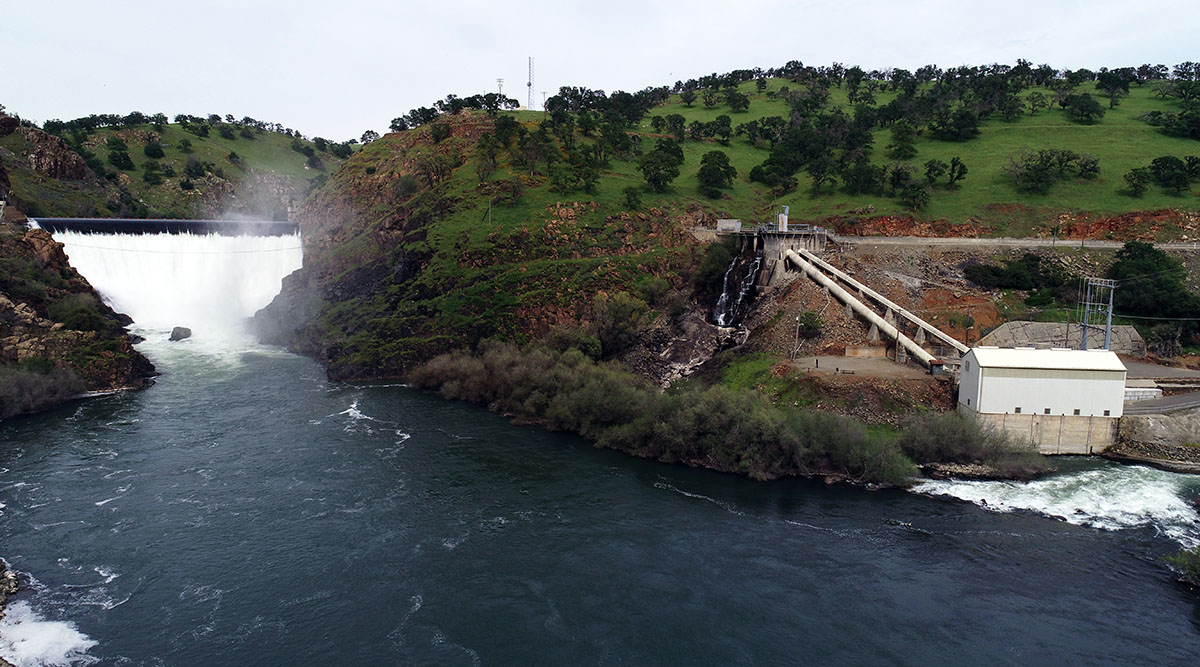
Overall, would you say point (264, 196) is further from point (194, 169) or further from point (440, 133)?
point (440, 133)

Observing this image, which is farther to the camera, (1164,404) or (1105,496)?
(1164,404)

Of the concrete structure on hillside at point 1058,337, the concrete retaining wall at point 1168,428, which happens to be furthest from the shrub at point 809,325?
the concrete retaining wall at point 1168,428

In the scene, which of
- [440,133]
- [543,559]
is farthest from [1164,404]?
[440,133]

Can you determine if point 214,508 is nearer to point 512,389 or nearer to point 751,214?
point 512,389

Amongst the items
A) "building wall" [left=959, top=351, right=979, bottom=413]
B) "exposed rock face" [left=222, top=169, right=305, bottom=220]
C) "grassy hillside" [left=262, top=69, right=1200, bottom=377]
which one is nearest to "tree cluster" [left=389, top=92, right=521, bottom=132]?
"grassy hillside" [left=262, top=69, right=1200, bottom=377]

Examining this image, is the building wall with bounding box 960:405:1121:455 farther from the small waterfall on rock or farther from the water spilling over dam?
the water spilling over dam

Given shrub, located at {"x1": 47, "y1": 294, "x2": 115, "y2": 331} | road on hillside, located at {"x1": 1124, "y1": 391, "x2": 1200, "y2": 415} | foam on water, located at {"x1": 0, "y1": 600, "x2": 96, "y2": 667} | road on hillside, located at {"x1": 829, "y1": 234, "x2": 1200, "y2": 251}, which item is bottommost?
foam on water, located at {"x1": 0, "y1": 600, "x2": 96, "y2": 667}

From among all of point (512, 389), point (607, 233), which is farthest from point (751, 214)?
point (512, 389)
